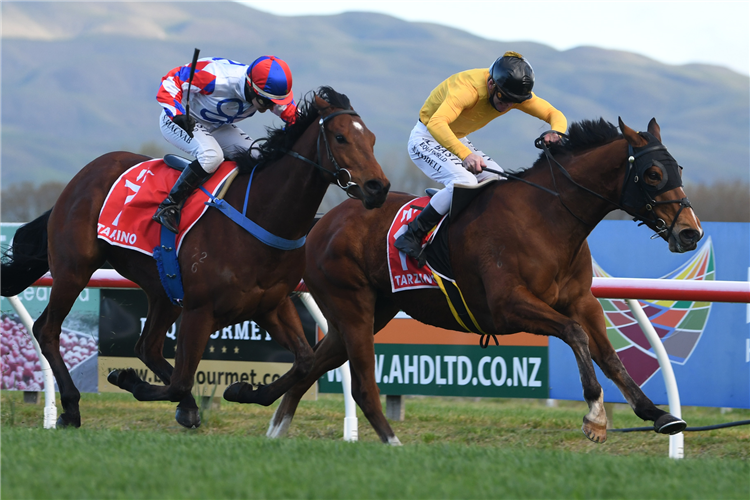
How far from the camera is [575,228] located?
14.4 ft

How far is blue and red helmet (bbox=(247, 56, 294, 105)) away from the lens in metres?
4.58

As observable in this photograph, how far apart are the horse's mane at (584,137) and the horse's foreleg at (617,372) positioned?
79cm

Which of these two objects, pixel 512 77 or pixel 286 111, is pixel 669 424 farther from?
→ pixel 286 111

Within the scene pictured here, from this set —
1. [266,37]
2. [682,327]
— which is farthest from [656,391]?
[266,37]

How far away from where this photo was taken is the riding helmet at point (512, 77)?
15.4 ft

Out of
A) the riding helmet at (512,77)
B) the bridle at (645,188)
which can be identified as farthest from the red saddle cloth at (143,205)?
the bridle at (645,188)

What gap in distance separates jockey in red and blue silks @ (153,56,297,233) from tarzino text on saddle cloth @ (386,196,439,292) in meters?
0.83

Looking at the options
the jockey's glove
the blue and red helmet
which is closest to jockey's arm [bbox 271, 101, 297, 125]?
the blue and red helmet

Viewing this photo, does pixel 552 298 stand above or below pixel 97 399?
above

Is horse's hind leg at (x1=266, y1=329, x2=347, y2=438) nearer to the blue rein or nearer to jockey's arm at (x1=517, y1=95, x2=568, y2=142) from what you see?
the blue rein

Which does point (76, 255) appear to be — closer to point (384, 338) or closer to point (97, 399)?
point (384, 338)

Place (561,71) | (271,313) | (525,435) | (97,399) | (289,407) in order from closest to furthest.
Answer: (271,313), (289,407), (525,435), (97,399), (561,71)

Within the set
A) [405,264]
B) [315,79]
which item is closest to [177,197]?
[405,264]

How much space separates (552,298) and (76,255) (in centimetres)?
265
